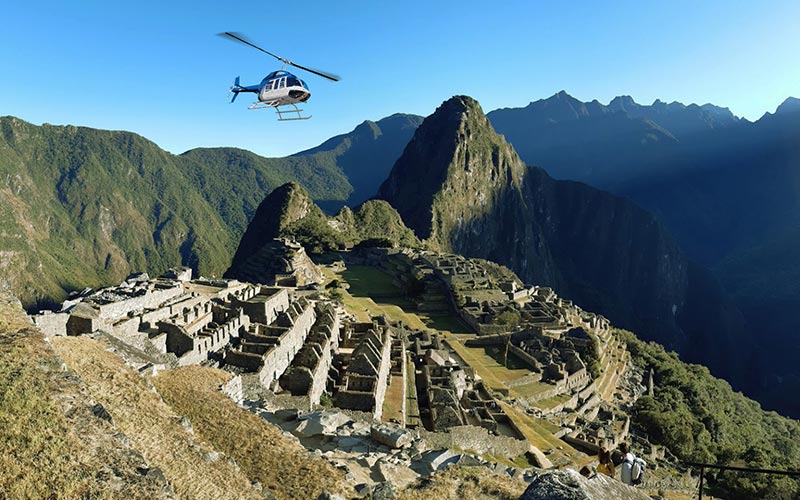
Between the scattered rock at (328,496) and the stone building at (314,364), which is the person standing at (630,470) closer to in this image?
the scattered rock at (328,496)

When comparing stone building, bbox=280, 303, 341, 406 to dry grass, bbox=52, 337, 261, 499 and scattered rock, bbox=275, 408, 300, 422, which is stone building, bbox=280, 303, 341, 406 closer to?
scattered rock, bbox=275, 408, 300, 422

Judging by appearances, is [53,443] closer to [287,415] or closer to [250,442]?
[250,442]

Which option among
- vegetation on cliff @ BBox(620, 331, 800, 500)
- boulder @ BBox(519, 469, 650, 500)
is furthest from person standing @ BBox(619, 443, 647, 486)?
vegetation on cliff @ BBox(620, 331, 800, 500)

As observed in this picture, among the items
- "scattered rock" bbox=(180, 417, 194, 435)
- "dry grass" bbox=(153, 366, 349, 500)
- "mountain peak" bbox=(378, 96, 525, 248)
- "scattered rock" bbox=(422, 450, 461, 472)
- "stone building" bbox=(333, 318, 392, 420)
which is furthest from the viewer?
"mountain peak" bbox=(378, 96, 525, 248)

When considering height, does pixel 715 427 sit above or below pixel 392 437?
below

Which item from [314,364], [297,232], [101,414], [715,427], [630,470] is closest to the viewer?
[101,414]

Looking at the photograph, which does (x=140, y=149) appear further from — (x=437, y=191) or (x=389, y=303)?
(x=389, y=303)

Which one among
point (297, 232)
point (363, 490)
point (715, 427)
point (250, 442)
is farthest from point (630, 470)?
point (297, 232)
